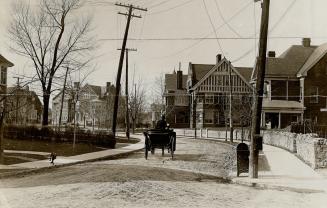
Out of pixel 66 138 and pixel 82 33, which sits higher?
pixel 82 33

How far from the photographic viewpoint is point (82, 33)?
125 feet

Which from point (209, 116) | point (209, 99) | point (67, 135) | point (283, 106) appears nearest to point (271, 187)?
point (67, 135)

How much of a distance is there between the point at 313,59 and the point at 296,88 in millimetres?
3336

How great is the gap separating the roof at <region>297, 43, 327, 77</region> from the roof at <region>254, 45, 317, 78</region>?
720mm

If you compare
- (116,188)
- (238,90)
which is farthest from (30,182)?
(238,90)

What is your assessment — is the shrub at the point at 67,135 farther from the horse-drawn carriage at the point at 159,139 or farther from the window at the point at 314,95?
the window at the point at 314,95

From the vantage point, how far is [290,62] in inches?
1896

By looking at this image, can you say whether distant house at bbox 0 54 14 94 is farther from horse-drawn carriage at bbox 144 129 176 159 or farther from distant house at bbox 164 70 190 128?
distant house at bbox 164 70 190 128

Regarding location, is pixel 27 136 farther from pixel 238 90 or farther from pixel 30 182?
pixel 238 90

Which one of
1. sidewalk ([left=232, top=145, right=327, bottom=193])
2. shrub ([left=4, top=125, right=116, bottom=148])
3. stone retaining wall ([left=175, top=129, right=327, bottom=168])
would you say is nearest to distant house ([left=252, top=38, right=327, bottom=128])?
stone retaining wall ([left=175, top=129, right=327, bottom=168])

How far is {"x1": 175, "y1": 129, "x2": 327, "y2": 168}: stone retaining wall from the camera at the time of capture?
17156 mm

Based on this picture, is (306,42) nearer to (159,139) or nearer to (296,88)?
(296,88)

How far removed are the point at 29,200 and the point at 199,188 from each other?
4.45 m

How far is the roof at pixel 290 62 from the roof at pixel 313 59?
0.72 meters
